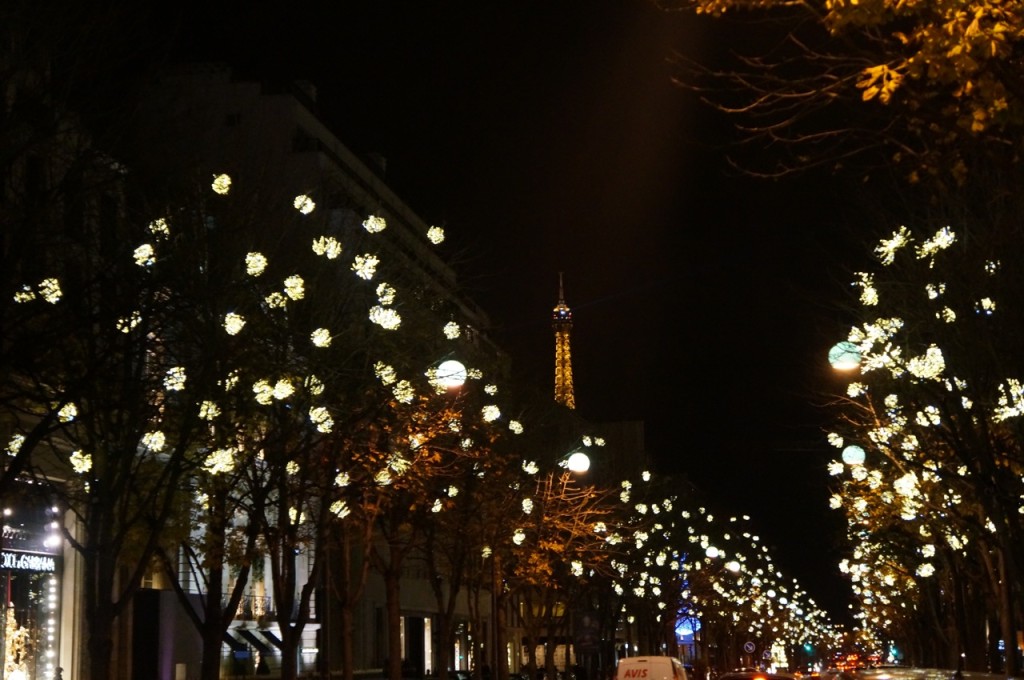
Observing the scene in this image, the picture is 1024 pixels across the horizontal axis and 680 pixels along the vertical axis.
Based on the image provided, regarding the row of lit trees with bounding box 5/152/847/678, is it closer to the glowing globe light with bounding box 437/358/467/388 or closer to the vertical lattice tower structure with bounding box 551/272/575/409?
the glowing globe light with bounding box 437/358/467/388

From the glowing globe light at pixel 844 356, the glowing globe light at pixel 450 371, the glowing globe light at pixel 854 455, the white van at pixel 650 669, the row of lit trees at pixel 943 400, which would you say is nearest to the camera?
the row of lit trees at pixel 943 400

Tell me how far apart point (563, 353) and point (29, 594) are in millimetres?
79191

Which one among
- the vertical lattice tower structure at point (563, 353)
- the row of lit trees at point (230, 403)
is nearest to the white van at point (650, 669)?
the row of lit trees at point (230, 403)

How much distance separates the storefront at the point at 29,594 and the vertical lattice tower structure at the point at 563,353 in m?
62.7

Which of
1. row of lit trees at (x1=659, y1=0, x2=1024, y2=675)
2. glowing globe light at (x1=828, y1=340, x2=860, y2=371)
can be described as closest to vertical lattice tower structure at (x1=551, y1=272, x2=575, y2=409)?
row of lit trees at (x1=659, y1=0, x2=1024, y2=675)

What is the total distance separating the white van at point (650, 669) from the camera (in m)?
32.7

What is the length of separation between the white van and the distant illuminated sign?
43.2 ft

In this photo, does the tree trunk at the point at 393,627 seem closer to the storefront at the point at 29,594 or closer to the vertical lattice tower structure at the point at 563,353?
the storefront at the point at 29,594

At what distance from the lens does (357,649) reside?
54719 millimetres

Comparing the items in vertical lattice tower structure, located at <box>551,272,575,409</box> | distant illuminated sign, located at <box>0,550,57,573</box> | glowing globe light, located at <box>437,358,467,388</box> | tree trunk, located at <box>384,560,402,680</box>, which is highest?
vertical lattice tower structure, located at <box>551,272,575,409</box>

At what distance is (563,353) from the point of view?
355ft

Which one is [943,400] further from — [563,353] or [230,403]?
→ [563,353]

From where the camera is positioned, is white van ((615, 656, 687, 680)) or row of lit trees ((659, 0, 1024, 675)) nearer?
row of lit trees ((659, 0, 1024, 675))

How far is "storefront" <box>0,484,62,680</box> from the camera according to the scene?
29266mm
